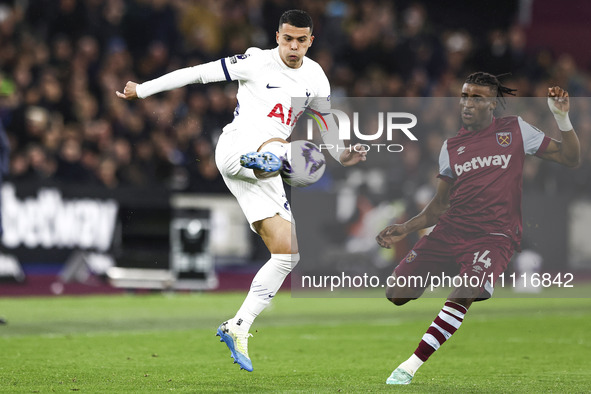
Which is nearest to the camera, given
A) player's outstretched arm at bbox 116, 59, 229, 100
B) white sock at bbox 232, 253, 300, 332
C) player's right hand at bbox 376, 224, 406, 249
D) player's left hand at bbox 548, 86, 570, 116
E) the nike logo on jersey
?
player's outstretched arm at bbox 116, 59, 229, 100

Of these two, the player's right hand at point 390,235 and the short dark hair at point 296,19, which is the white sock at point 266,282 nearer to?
the player's right hand at point 390,235

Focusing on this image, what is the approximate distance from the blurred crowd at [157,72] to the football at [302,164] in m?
4.36

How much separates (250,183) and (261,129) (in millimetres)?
383

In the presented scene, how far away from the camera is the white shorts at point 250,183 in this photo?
708cm

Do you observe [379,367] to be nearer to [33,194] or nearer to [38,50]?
[33,194]

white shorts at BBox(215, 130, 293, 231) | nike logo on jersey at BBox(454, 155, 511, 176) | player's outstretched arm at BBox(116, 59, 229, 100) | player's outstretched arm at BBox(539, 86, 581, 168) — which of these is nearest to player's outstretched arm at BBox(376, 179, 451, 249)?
nike logo on jersey at BBox(454, 155, 511, 176)

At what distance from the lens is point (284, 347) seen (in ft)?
31.8

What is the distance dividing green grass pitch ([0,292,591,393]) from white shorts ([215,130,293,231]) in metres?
1.20

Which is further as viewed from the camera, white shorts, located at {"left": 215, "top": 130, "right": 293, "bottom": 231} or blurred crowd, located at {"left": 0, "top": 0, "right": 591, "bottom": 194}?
blurred crowd, located at {"left": 0, "top": 0, "right": 591, "bottom": 194}

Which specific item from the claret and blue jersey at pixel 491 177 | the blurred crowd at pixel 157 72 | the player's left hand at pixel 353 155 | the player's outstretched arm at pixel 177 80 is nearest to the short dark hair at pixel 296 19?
the player's outstretched arm at pixel 177 80

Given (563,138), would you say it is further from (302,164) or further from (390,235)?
(302,164)

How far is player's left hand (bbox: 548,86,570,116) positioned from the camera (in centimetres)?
736

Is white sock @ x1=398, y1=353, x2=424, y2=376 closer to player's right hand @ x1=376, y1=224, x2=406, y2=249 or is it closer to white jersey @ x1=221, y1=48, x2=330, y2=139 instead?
player's right hand @ x1=376, y1=224, x2=406, y2=249

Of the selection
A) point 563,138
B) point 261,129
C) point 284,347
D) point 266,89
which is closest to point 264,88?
point 266,89
